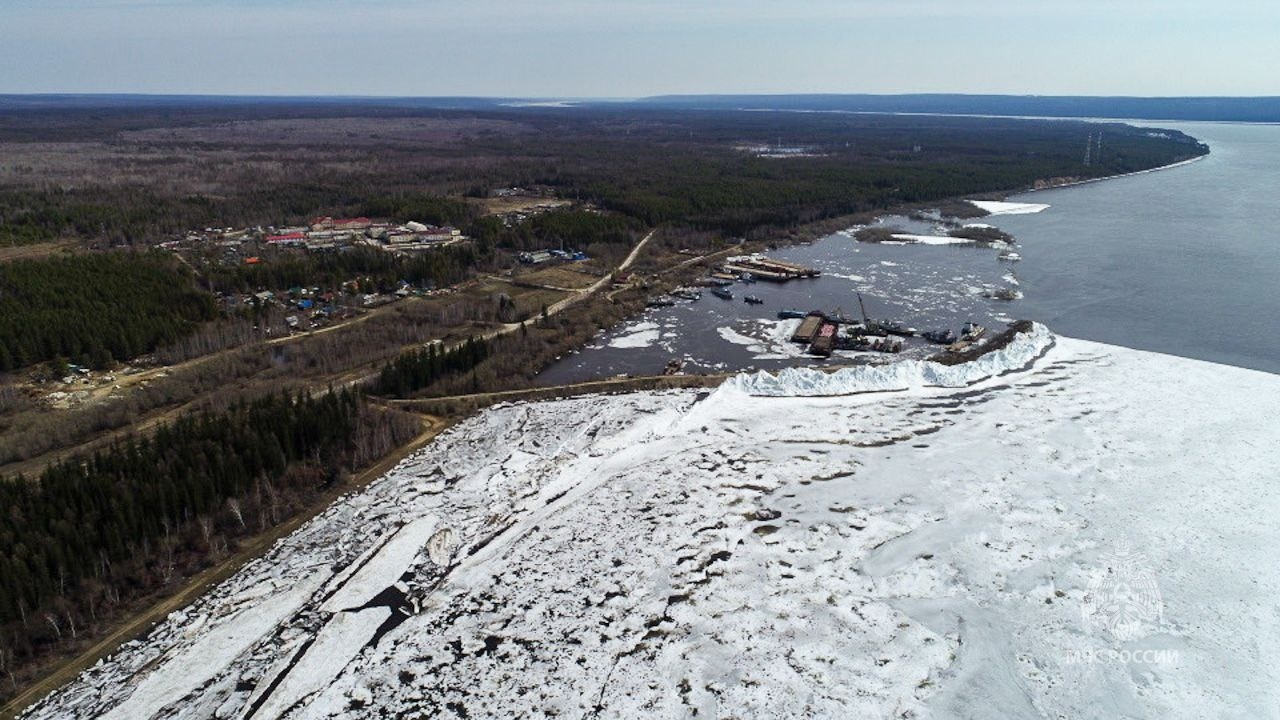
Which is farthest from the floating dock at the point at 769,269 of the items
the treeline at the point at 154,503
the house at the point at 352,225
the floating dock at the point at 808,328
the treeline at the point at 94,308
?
the treeline at the point at 94,308

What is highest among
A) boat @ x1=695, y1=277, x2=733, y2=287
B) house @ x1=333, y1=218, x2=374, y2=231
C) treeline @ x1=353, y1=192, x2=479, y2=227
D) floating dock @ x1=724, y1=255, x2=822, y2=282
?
treeline @ x1=353, y1=192, x2=479, y2=227

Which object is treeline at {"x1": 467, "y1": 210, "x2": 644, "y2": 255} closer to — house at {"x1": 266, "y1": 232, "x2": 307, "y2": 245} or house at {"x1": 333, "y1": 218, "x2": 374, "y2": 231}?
house at {"x1": 333, "y1": 218, "x2": 374, "y2": 231}

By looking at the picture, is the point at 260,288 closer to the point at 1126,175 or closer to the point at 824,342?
the point at 824,342

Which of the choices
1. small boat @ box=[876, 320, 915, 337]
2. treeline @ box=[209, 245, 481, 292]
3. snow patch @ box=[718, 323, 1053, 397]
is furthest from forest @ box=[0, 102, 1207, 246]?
snow patch @ box=[718, 323, 1053, 397]

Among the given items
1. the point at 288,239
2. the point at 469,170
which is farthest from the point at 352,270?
the point at 469,170

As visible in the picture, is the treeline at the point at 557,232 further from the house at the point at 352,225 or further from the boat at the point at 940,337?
the boat at the point at 940,337

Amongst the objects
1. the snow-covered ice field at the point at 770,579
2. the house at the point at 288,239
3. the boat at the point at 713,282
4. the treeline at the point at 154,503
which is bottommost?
the snow-covered ice field at the point at 770,579
